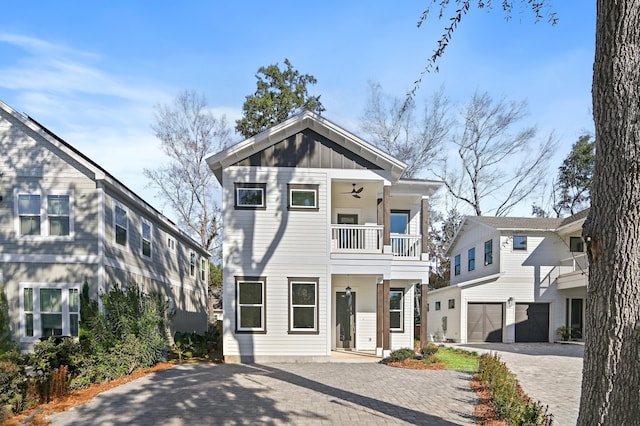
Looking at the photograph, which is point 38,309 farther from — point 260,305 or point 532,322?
point 532,322

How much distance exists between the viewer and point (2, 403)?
6.85 meters

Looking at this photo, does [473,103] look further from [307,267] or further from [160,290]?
[160,290]

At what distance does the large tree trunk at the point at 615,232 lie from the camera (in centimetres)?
307

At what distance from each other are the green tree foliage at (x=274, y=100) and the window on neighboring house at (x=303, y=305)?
1637cm

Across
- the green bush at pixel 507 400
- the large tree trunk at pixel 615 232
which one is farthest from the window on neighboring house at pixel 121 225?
the large tree trunk at pixel 615 232

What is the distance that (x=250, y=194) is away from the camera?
41.8ft

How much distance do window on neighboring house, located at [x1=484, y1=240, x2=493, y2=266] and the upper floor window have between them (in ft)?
64.4

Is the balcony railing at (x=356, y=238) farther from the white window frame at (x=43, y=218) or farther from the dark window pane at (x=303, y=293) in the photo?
the white window frame at (x=43, y=218)

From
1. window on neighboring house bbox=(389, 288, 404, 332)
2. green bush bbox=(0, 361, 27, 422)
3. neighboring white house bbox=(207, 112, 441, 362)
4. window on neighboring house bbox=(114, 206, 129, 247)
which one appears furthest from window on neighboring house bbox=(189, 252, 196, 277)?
green bush bbox=(0, 361, 27, 422)

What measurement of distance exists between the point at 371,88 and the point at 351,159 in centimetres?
1758

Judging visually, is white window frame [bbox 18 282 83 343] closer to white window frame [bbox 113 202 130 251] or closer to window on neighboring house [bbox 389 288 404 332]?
white window frame [bbox 113 202 130 251]

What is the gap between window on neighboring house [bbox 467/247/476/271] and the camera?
2404 centimetres

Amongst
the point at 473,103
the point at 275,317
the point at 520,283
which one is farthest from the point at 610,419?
the point at 473,103

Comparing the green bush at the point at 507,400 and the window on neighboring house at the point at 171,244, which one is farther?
the window on neighboring house at the point at 171,244
